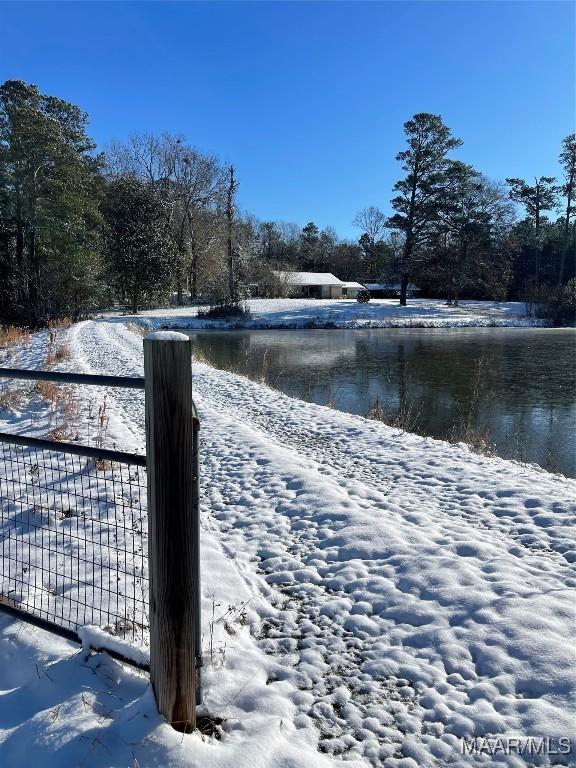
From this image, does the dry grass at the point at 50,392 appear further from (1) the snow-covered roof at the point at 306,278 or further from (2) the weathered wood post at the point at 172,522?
(1) the snow-covered roof at the point at 306,278

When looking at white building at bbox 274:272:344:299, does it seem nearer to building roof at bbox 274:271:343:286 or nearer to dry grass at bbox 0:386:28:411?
building roof at bbox 274:271:343:286

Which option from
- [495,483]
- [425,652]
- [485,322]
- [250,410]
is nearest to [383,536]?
[425,652]

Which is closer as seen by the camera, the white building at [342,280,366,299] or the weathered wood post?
the weathered wood post

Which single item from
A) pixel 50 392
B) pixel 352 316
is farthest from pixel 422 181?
pixel 50 392

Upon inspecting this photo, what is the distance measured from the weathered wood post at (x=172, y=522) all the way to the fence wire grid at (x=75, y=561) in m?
0.71

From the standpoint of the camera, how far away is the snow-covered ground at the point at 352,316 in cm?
3719

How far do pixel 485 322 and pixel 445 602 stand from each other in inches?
1522

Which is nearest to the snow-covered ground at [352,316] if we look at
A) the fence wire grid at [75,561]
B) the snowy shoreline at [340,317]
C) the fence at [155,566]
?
the snowy shoreline at [340,317]

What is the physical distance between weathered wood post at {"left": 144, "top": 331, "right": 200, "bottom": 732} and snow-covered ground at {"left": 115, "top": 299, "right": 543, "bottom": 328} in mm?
32282

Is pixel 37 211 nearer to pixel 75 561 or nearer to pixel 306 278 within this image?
pixel 75 561

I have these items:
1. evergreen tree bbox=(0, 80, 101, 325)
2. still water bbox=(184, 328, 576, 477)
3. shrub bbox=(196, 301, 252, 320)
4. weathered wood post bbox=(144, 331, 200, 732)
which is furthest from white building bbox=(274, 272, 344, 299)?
weathered wood post bbox=(144, 331, 200, 732)

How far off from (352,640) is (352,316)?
3859 cm

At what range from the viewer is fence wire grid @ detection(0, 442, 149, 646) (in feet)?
9.72

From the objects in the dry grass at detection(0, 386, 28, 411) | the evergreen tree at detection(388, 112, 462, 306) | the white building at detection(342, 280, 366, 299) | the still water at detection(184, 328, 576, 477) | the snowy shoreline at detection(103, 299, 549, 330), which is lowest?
the still water at detection(184, 328, 576, 477)
